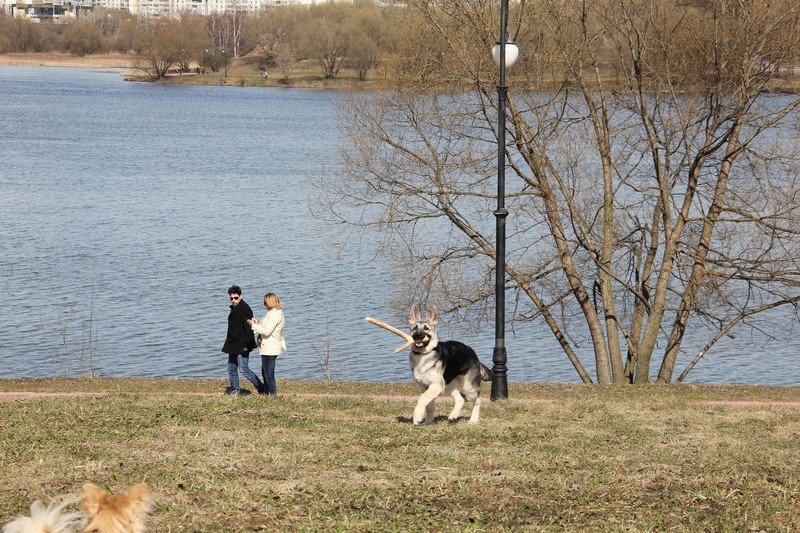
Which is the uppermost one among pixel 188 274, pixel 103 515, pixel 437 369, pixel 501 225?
pixel 501 225

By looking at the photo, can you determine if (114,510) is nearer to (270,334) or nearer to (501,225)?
(270,334)

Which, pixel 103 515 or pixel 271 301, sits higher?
pixel 103 515

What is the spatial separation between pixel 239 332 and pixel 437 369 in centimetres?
447

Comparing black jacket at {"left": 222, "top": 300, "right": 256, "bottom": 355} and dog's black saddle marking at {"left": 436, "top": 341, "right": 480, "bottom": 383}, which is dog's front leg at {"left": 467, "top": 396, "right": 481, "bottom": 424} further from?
black jacket at {"left": 222, "top": 300, "right": 256, "bottom": 355}

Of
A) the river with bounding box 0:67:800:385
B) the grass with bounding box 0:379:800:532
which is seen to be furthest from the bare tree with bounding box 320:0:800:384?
the grass with bounding box 0:379:800:532

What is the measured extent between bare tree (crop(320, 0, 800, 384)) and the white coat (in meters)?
7.11

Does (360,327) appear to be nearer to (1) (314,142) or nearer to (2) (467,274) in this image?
(2) (467,274)

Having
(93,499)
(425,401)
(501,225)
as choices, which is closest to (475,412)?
(425,401)

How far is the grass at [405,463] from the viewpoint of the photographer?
8.70m

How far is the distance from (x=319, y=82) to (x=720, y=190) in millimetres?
108044

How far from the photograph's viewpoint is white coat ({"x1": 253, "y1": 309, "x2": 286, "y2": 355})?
50.5 feet

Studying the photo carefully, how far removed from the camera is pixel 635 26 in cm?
2195

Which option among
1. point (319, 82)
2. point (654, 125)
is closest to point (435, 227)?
point (654, 125)

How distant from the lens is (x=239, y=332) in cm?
1570
